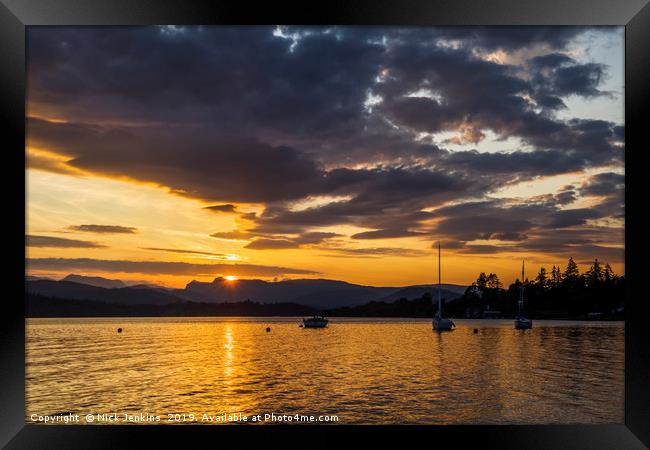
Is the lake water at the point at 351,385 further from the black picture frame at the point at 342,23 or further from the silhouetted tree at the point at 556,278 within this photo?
the silhouetted tree at the point at 556,278

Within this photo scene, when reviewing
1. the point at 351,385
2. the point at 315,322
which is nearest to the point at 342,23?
the point at 351,385

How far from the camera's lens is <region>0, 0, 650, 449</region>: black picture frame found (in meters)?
3.58

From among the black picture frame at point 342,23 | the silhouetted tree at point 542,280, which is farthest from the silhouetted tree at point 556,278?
the black picture frame at point 342,23

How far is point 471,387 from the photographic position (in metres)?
18.8

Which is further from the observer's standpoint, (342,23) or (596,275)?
(596,275)

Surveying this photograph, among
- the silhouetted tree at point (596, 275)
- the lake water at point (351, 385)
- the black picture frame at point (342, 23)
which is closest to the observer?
the black picture frame at point (342, 23)

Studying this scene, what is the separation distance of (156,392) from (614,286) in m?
56.6

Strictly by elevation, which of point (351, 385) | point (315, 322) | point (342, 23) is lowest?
point (315, 322)

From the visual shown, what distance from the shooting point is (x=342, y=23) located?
3.71m

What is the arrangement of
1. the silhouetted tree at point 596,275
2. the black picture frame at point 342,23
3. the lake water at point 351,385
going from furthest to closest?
the silhouetted tree at point 596,275 → the lake water at point 351,385 → the black picture frame at point 342,23

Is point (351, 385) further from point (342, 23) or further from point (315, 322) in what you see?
point (315, 322)

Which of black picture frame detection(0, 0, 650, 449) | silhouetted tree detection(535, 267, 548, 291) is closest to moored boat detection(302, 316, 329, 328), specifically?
silhouetted tree detection(535, 267, 548, 291)

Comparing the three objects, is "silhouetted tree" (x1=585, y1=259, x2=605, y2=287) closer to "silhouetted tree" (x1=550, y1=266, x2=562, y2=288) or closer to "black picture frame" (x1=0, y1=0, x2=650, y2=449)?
"silhouetted tree" (x1=550, y1=266, x2=562, y2=288)

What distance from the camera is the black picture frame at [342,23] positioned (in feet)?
11.7
